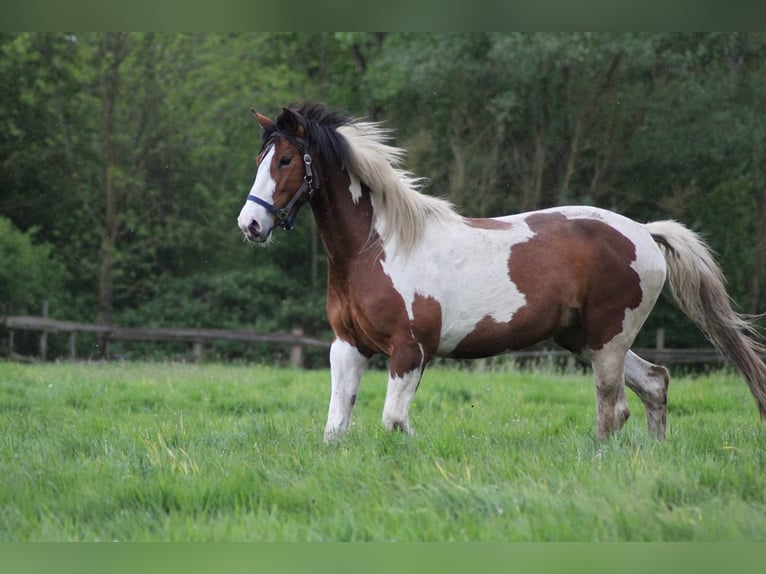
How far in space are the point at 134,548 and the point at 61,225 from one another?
72.2ft

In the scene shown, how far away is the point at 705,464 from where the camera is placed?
4609 mm

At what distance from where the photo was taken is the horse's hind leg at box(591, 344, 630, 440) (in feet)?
20.0

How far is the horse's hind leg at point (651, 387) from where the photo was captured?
6363 millimetres

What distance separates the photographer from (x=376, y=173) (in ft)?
19.4

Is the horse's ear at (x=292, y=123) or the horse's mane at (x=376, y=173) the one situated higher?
the horse's ear at (x=292, y=123)

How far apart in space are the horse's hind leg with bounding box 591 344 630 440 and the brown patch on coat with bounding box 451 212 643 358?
97 mm

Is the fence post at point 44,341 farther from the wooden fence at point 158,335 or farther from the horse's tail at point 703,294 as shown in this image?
the horse's tail at point 703,294

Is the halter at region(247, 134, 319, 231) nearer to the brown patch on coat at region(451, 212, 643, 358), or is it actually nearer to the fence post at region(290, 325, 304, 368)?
the brown patch on coat at region(451, 212, 643, 358)

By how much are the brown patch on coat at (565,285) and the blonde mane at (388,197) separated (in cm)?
69

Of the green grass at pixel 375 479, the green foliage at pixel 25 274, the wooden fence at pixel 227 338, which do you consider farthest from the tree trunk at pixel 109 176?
the green grass at pixel 375 479

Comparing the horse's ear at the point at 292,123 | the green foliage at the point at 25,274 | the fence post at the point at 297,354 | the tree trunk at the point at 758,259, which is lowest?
the fence post at the point at 297,354

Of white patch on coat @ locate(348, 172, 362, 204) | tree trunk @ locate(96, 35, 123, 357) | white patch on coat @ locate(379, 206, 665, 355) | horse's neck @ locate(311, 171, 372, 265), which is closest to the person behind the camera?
white patch on coat @ locate(379, 206, 665, 355)

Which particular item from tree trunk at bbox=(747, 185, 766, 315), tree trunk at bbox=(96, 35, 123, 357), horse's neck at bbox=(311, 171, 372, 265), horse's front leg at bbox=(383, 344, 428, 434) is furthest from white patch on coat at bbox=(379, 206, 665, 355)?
tree trunk at bbox=(96, 35, 123, 357)

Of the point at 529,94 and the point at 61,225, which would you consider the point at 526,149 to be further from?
the point at 61,225
